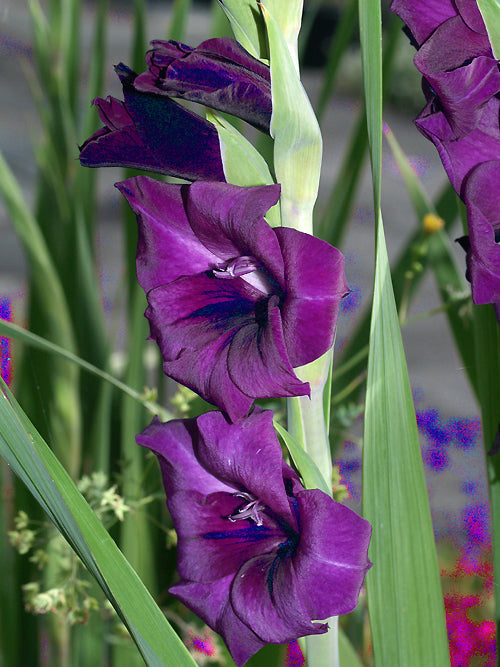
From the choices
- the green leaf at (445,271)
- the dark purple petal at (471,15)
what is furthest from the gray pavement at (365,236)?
the dark purple petal at (471,15)

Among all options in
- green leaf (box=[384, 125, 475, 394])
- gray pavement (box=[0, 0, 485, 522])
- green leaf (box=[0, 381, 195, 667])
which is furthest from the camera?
gray pavement (box=[0, 0, 485, 522])

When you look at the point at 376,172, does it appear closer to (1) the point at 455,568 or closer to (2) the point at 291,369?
(2) the point at 291,369

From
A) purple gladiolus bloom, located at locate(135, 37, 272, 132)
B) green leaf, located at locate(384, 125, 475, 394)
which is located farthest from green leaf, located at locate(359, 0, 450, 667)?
green leaf, located at locate(384, 125, 475, 394)

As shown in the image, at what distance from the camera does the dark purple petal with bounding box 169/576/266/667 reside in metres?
0.38

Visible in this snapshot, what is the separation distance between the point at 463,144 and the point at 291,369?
149mm

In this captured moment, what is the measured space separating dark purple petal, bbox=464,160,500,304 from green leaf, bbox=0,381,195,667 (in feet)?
0.65

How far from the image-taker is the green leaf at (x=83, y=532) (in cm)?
31

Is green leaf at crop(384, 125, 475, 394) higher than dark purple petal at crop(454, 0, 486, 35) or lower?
lower

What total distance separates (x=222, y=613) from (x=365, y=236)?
2946 mm

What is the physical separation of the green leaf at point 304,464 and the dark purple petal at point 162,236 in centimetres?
9

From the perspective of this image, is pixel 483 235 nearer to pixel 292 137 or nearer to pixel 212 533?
pixel 292 137

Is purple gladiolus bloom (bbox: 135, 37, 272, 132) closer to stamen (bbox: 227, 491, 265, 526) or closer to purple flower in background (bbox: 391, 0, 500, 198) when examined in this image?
purple flower in background (bbox: 391, 0, 500, 198)

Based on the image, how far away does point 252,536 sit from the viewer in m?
0.39

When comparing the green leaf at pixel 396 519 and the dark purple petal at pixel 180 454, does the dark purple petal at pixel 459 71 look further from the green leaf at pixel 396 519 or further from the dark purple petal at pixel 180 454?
the dark purple petal at pixel 180 454
